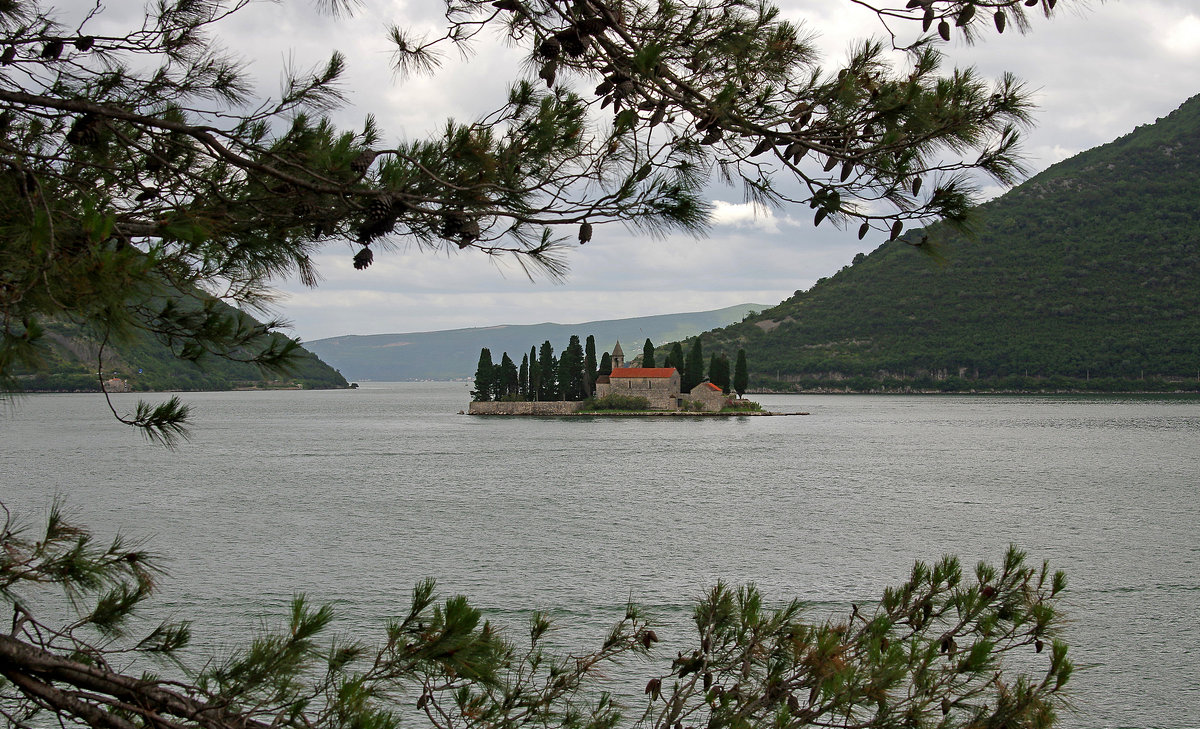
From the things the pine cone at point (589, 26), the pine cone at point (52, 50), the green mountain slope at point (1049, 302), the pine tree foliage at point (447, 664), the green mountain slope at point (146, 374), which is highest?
the green mountain slope at point (1049, 302)

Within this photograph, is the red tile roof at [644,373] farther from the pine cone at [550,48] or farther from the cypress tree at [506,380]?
Result: the pine cone at [550,48]

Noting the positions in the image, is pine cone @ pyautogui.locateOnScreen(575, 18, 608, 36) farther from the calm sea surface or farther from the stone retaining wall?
the stone retaining wall

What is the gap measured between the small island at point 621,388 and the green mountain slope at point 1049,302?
125ft

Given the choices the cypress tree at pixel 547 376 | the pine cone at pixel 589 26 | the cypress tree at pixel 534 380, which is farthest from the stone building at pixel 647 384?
the pine cone at pixel 589 26

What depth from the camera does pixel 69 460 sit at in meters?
35.8

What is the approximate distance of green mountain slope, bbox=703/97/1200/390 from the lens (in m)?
94.8

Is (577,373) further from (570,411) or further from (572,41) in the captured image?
(572,41)

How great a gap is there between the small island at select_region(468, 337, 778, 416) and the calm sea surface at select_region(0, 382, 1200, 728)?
12966mm

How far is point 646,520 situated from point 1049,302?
311 feet

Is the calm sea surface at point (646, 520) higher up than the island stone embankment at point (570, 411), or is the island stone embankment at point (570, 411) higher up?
the island stone embankment at point (570, 411)

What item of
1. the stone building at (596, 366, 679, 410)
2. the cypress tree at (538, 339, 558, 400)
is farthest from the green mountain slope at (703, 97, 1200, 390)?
the cypress tree at (538, 339, 558, 400)

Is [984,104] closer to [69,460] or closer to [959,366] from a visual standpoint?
[69,460]

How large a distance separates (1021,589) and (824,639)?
37.1 inches

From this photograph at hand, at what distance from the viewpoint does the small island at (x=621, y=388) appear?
61.6 meters
